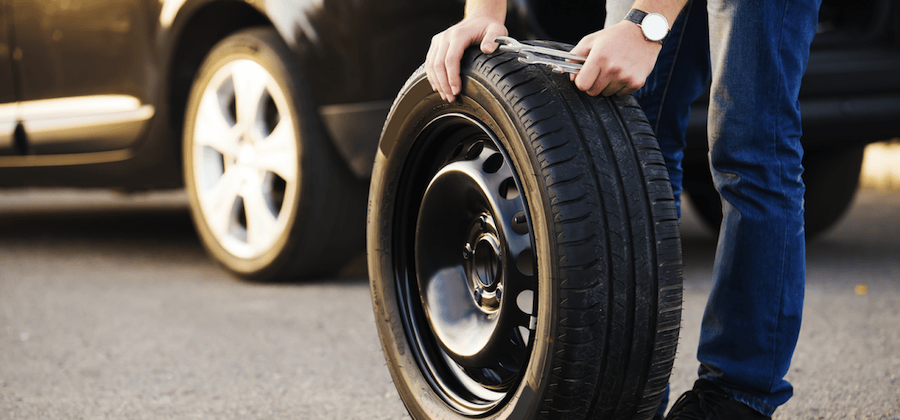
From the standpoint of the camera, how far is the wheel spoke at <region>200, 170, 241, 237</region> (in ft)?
10.3

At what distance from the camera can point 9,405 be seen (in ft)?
6.13

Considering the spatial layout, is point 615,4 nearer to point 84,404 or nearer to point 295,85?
point 84,404

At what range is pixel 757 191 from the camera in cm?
142

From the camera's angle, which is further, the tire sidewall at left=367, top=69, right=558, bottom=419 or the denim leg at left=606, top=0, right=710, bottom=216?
the denim leg at left=606, top=0, right=710, bottom=216

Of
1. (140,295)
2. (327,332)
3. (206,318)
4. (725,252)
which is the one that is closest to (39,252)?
(140,295)

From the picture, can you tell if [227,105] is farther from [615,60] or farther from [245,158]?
[615,60]

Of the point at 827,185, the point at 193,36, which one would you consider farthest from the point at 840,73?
the point at 193,36

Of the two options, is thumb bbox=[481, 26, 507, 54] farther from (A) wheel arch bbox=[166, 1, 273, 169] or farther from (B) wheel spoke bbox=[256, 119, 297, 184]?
(A) wheel arch bbox=[166, 1, 273, 169]

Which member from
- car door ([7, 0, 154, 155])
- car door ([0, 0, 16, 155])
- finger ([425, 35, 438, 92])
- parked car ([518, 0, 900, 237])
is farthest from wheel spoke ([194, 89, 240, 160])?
finger ([425, 35, 438, 92])

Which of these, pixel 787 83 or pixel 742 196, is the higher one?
pixel 787 83

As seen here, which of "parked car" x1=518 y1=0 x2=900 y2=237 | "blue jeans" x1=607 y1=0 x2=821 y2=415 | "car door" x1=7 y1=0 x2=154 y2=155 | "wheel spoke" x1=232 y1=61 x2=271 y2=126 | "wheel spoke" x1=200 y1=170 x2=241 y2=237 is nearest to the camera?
"blue jeans" x1=607 y1=0 x2=821 y2=415

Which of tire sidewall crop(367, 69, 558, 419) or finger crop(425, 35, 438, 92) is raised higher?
finger crop(425, 35, 438, 92)

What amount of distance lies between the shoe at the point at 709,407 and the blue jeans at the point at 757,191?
0.04ft

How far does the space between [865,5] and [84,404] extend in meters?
2.61
